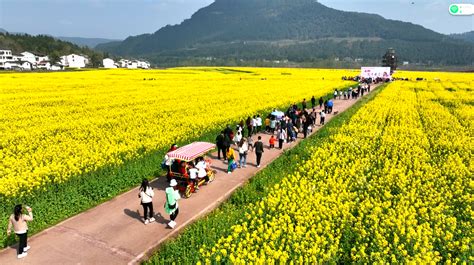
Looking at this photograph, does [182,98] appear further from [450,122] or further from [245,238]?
[245,238]

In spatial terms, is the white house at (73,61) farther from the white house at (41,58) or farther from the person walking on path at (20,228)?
the person walking on path at (20,228)

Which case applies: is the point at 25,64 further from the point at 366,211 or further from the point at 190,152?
the point at 366,211

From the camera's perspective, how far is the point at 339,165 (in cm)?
1595

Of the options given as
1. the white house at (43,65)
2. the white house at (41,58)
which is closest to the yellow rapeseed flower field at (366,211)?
the white house at (43,65)

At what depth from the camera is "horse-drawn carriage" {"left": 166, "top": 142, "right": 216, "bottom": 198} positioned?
13.8 m

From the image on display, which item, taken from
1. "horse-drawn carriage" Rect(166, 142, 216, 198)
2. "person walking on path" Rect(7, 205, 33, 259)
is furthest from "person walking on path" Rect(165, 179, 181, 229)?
"person walking on path" Rect(7, 205, 33, 259)

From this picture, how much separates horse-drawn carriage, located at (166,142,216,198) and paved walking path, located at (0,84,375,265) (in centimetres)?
36

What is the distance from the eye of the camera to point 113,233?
35.9 feet

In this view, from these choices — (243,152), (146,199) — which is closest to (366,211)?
(146,199)

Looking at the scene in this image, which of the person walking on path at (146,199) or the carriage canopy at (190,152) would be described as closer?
the person walking on path at (146,199)

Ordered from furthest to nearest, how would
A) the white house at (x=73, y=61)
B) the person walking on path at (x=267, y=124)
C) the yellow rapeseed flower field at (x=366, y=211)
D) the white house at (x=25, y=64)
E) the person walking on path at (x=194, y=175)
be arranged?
the white house at (x=73, y=61) → the white house at (x=25, y=64) → the person walking on path at (x=267, y=124) → the person walking on path at (x=194, y=175) → the yellow rapeseed flower field at (x=366, y=211)

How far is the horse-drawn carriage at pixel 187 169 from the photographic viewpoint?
45.4 ft

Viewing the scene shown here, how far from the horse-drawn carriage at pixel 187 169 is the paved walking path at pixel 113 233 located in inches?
14.0

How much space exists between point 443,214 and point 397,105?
89.0 feet
